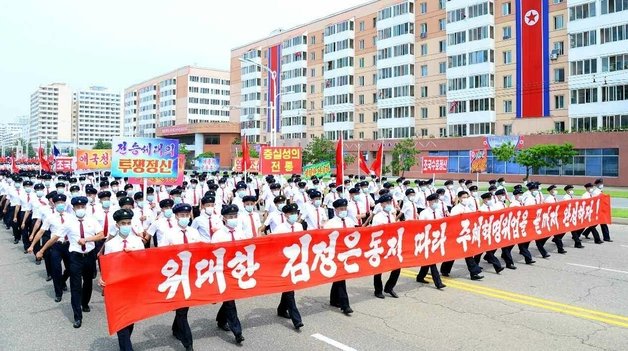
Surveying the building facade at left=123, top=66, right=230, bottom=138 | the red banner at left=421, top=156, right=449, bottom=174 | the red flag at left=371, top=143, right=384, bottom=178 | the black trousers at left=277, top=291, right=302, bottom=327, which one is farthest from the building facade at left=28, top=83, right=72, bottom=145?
the black trousers at left=277, top=291, right=302, bottom=327

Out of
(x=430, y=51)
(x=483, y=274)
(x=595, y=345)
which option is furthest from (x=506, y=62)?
(x=595, y=345)

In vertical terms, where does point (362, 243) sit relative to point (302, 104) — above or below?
below

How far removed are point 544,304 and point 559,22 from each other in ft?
150

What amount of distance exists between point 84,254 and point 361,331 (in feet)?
14.3

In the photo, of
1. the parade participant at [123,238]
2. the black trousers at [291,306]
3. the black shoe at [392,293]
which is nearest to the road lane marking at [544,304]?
the black shoe at [392,293]

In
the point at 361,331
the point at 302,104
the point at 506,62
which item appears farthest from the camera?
the point at 302,104

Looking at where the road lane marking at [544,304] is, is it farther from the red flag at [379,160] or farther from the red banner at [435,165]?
the red banner at [435,165]

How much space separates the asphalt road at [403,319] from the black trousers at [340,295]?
5.9 inches

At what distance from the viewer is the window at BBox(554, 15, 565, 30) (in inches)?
1820

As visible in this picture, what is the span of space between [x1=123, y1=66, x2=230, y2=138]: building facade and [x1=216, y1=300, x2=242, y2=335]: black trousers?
101m

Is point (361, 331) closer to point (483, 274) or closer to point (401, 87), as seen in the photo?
point (483, 274)

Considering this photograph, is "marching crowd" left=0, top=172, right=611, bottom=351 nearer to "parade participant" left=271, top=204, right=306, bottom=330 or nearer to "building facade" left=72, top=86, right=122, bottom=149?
"parade participant" left=271, top=204, right=306, bottom=330

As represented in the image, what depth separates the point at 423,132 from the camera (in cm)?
5753

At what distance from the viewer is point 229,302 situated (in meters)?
6.75
